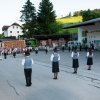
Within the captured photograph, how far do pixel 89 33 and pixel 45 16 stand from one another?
115 ft

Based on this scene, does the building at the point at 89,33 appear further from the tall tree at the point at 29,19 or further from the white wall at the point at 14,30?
Answer: the white wall at the point at 14,30

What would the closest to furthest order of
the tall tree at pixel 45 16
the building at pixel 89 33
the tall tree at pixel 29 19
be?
the building at pixel 89 33
the tall tree at pixel 45 16
the tall tree at pixel 29 19

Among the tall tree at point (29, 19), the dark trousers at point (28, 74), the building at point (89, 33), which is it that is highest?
the tall tree at point (29, 19)

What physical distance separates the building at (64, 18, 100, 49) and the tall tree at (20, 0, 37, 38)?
32990 millimetres

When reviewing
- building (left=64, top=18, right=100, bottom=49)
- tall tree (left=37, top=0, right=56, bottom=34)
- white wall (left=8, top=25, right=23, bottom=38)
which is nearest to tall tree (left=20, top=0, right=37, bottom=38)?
tall tree (left=37, top=0, right=56, bottom=34)

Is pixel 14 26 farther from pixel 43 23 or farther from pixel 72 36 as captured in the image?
pixel 72 36

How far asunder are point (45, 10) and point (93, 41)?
38.3 meters

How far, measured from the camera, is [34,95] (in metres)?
13.6

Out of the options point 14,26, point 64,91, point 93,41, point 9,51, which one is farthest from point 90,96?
point 14,26

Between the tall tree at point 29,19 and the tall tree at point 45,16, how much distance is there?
2.36 meters

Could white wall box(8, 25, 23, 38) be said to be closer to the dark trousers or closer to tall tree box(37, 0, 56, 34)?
tall tree box(37, 0, 56, 34)

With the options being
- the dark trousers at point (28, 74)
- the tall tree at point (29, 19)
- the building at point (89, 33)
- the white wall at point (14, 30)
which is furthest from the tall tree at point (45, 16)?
the dark trousers at point (28, 74)

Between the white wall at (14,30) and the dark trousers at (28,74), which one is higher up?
the white wall at (14,30)

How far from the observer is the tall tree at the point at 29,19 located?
100750mm
